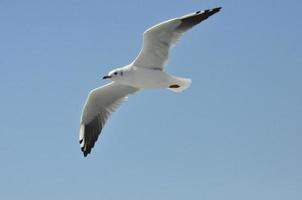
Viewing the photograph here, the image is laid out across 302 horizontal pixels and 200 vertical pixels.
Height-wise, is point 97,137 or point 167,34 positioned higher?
point 167,34

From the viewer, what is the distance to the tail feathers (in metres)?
9.46

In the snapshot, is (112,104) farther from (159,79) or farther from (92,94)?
(159,79)

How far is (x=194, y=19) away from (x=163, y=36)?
50 cm

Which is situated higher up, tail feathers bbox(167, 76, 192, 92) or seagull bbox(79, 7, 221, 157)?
seagull bbox(79, 7, 221, 157)

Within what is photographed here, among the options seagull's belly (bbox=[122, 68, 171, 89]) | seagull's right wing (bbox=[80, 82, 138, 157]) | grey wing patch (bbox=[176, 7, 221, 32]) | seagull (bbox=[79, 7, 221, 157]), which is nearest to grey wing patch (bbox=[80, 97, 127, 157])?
seagull's right wing (bbox=[80, 82, 138, 157])

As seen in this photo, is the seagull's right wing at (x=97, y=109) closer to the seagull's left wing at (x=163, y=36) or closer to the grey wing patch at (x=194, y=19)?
the seagull's left wing at (x=163, y=36)

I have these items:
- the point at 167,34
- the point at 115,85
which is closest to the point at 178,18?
the point at 167,34

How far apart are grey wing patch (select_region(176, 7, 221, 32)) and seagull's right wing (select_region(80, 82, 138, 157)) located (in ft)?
6.25

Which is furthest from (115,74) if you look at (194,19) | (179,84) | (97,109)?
(194,19)

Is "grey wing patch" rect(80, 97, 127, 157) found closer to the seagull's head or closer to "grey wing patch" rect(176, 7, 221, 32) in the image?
the seagull's head

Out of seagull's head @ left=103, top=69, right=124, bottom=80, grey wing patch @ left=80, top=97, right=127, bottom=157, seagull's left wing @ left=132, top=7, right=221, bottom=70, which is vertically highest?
seagull's left wing @ left=132, top=7, right=221, bottom=70

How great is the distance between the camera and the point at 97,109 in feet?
35.3

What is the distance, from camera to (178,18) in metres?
9.06

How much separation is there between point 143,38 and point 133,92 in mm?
1699
